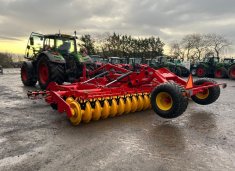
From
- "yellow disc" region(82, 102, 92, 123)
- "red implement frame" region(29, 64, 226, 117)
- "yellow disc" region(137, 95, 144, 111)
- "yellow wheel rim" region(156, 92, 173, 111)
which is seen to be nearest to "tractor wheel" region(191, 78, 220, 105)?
"red implement frame" region(29, 64, 226, 117)

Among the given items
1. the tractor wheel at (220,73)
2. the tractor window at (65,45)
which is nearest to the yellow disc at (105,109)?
the tractor window at (65,45)

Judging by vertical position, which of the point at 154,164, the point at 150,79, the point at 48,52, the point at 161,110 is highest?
the point at 48,52

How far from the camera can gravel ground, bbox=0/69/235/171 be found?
364 centimetres

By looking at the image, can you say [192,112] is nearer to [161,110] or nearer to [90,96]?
[161,110]

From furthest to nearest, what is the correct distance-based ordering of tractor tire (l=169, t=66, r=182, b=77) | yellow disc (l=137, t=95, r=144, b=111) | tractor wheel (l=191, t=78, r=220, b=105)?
tractor tire (l=169, t=66, r=182, b=77), tractor wheel (l=191, t=78, r=220, b=105), yellow disc (l=137, t=95, r=144, b=111)

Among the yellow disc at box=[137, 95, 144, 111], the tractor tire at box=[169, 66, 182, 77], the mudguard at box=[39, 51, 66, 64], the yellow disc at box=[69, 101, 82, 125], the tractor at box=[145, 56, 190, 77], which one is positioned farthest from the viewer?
the tractor at box=[145, 56, 190, 77]

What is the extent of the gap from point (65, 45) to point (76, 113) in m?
6.04

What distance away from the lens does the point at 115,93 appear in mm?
6195

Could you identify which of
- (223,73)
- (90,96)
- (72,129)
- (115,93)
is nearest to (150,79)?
(115,93)

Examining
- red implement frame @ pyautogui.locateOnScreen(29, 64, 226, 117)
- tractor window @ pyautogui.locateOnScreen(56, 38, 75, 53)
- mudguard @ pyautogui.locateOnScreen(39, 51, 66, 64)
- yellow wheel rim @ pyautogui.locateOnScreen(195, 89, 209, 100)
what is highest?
tractor window @ pyautogui.locateOnScreen(56, 38, 75, 53)

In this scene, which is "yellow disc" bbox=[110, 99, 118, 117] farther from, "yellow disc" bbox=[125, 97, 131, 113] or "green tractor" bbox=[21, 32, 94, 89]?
"green tractor" bbox=[21, 32, 94, 89]

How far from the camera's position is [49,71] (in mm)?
9758

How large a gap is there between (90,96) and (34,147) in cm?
172

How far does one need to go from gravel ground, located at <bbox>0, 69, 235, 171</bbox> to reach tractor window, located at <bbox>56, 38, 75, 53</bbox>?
14.7 ft
